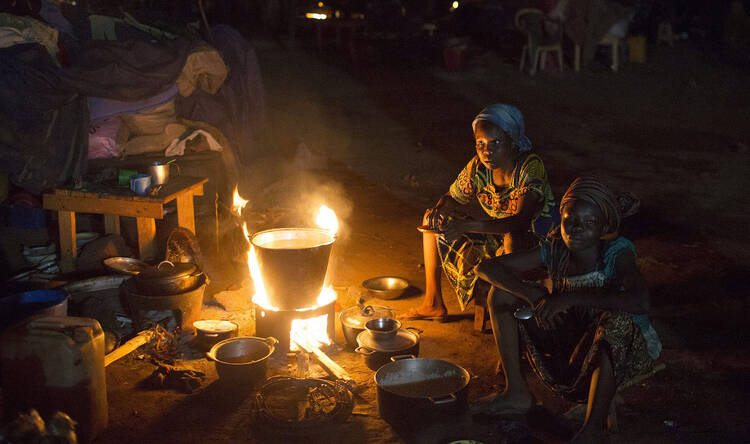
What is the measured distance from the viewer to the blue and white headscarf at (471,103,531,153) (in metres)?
3.92

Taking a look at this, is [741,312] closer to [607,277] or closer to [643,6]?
[607,277]

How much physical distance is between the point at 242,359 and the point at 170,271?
0.94 m

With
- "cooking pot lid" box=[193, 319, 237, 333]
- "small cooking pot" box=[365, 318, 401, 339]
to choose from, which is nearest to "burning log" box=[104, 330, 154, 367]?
"cooking pot lid" box=[193, 319, 237, 333]

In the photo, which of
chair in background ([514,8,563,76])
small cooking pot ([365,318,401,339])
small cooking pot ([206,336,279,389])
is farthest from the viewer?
chair in background ([514,8,563,76])

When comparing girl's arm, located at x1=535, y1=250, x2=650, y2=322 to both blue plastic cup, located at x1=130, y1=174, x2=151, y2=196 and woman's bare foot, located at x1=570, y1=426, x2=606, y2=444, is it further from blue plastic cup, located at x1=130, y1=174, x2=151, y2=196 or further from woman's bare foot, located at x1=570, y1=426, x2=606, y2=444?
blue plastic cup, located at x1=130, y1=174, x2=151, y2=196

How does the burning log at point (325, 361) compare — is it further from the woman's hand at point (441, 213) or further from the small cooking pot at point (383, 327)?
the woman's hand at point (441, 213)

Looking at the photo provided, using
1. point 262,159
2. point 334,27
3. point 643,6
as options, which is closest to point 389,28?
point 334,27

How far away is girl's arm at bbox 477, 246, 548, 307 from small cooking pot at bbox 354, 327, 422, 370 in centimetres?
83

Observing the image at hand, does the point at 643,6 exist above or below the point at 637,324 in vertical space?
above

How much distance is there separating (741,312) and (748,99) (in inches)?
465

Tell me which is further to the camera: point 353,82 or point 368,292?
point 353,82

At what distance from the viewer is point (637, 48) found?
17.0 m

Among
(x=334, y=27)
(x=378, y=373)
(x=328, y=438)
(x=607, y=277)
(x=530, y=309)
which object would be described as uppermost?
(x=334, y=27)

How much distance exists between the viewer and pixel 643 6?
18.2m
